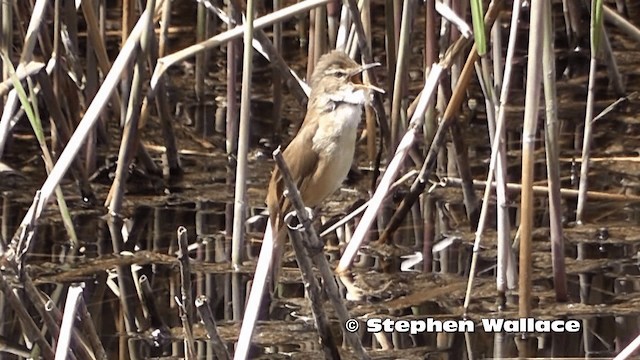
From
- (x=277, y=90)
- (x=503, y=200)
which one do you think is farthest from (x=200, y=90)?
(x=503, y=200)

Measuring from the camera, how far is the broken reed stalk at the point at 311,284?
2.97 m

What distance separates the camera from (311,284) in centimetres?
302

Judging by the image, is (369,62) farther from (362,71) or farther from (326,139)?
(326,139)

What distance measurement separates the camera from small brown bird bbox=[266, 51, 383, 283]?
411 cm

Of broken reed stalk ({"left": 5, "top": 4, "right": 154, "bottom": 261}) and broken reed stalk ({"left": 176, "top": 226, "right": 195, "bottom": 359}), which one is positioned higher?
broken reed stalk ({"left": 5, "top": 4, "right": 154, "bottom": 261})

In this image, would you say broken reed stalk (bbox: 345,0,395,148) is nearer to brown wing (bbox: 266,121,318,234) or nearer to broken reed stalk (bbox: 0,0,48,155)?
brown wing (bbox: 266,121,318,234)

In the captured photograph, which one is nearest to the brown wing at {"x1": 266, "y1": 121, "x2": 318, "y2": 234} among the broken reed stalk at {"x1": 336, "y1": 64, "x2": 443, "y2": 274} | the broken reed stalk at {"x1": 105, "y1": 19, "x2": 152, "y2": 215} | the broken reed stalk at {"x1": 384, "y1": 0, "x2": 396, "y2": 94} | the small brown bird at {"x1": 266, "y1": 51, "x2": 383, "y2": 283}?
the small brown bird at {"x1": 266, "y1": 51, "x2": 383, "y2": 283}

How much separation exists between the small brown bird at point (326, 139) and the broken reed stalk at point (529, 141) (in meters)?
0.62

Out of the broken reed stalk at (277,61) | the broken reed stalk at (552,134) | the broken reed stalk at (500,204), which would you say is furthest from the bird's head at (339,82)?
the broken reed stalk at (552,134)

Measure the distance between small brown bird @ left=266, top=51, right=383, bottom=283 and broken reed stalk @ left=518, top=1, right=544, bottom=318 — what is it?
62cm

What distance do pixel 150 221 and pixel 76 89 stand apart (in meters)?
0.63

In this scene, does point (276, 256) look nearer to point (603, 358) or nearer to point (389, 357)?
point (389, 357)

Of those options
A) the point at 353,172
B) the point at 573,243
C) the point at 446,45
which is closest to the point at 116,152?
the point at 353,172

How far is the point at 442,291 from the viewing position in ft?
14.4
